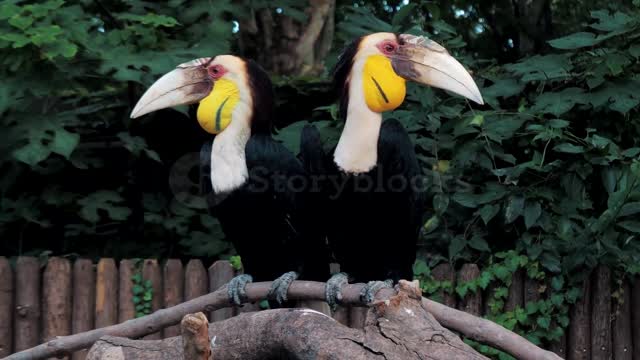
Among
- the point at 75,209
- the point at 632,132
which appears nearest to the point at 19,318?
the point at 75,209

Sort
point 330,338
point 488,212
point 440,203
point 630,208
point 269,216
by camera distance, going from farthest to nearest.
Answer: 1. point 440,203
2. point 488,212
3. point 630,208
4. point 269,216
5. point 330,338

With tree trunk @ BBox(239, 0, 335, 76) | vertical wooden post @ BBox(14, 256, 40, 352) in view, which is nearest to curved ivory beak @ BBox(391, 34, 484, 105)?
vertical wooden post @ BBox(14, 256, 40, 352)

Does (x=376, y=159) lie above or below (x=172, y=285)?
above

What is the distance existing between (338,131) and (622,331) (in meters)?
1.62

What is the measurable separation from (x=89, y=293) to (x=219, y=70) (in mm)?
1625

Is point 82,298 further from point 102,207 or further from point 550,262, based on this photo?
point 550,262

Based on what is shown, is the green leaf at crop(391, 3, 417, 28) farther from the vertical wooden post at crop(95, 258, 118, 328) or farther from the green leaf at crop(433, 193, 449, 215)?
the vertical wooden post at crop(95, 258, 118, 328)

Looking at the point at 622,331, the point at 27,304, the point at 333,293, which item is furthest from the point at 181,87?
the point at 622,331

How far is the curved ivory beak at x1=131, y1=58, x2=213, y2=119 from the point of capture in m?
3.57

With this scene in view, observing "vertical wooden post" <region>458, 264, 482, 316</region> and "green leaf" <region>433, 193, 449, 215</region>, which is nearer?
"vertical wooden post" <region>458, 264, 482, 316</region>

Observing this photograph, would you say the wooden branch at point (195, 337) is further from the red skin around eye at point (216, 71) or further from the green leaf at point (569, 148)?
the green leaf at point (569, 148)

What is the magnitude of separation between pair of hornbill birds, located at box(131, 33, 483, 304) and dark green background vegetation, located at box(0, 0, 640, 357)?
96 centimetres

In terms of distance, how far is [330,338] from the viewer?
8.45 ft

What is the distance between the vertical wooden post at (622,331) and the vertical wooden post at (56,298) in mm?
2607
